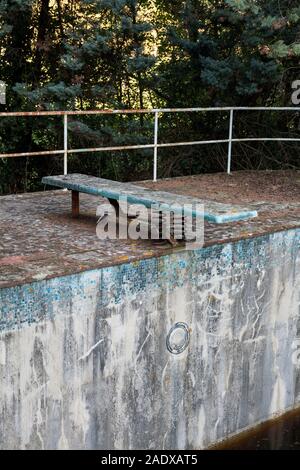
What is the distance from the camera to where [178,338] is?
→ 6.79 meters

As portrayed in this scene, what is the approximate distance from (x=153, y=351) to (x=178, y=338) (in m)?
0.32

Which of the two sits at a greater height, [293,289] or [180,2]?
[180,2]

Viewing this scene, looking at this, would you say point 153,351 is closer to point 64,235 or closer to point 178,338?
point 178,338

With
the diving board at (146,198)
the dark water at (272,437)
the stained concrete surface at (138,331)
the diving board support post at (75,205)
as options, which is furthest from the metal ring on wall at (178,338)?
the diving board support post at (75,205)

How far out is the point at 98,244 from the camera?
6.61m

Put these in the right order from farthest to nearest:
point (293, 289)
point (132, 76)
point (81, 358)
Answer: point (132, 76), point (293, 289), point (81, 358)

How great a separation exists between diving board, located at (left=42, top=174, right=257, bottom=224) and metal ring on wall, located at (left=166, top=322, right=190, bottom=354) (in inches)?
42.0

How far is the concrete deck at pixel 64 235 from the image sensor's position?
5859mm

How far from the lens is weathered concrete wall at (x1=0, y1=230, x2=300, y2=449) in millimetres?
5652

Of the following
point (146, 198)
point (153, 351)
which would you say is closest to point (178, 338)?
point (153, 351)

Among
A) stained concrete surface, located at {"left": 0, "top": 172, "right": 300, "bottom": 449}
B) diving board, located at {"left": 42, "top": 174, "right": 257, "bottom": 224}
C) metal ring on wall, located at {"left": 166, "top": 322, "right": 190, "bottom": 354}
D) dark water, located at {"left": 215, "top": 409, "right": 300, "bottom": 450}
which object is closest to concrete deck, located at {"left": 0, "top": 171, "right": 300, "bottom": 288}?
stained concrete surface, located at {"left": 0, "top": 172, "right": 300, "bottom": 449}
